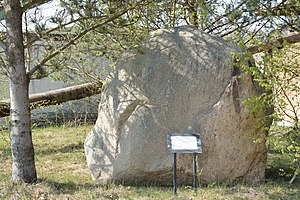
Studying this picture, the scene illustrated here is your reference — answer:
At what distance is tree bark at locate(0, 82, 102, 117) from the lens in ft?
21.6

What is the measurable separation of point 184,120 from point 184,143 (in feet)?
1.30

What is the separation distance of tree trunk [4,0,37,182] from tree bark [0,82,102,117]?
254 cm

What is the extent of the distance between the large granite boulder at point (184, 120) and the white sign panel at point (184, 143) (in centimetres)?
18

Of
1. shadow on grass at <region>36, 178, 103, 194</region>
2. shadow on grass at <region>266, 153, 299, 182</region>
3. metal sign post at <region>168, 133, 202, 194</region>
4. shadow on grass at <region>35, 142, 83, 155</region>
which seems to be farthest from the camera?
shadow on grass at <region>35, 142, 83, 155</region>

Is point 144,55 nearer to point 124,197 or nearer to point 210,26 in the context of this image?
point 124,197

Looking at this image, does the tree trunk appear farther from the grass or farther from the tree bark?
the tree bark

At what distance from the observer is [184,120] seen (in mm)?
4250

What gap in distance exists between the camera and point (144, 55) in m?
4.52

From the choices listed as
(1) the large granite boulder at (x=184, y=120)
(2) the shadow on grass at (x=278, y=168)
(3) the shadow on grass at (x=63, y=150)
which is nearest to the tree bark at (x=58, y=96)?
(3) the shadow on grass at (x=63, y=150)

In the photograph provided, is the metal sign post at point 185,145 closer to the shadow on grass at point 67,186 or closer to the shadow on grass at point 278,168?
the shadow on grass at point 67,186

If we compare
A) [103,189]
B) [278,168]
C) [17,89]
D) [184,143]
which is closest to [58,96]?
[17,89]

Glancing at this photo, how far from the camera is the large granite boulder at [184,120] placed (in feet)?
13.7

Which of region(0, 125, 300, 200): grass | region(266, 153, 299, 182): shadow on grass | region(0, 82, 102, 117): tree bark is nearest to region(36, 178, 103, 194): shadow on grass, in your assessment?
region(0, 125, 300, 200): grass

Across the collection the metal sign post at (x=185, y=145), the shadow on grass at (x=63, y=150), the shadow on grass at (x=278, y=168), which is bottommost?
the shadow on grass at (x=278, y=168)
